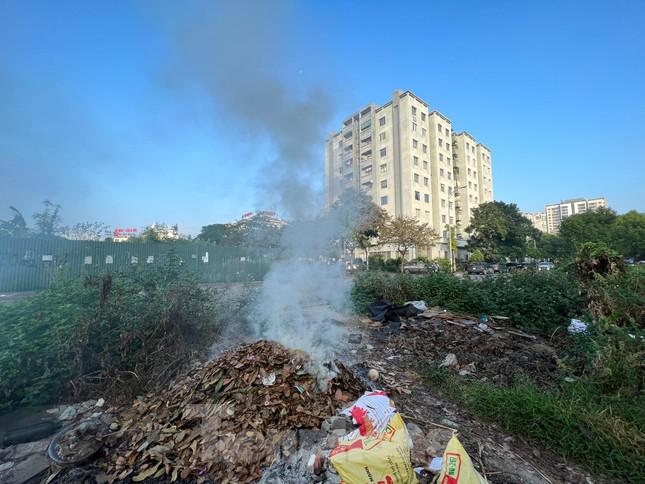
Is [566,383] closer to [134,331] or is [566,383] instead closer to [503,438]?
[503,438]

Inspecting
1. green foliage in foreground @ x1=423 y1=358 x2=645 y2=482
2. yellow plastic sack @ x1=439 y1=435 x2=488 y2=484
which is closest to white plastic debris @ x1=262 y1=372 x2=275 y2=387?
yellow plastic sack @ x1=439 y1=435 x2=488 y2=484

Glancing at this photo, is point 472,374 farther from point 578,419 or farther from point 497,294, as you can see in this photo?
point 497,294

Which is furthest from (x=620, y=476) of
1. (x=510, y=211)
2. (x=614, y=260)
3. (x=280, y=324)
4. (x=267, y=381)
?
(x=510, y=211)

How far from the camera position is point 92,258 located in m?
12.1

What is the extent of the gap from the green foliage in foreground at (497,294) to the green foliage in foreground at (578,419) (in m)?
3.06

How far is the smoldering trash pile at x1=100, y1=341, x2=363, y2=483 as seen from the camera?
7.47 ft

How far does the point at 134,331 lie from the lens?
12.5 ft

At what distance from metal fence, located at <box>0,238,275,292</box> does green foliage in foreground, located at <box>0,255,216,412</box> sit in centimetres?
398

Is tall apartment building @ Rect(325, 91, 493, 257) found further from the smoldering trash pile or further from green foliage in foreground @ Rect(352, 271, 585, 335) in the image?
the smoldering trash pile

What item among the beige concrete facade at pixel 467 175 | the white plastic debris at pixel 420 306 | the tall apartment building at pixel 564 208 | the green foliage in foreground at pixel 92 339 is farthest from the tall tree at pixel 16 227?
the tall apartment building at pixel 564 208

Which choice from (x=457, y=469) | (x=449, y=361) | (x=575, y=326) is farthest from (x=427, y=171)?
(x=457, y=469)

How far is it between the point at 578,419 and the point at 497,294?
171 inches

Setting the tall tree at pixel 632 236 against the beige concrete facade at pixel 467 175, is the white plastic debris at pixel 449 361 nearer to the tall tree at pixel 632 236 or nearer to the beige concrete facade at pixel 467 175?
the tall tree at pixel 632 236

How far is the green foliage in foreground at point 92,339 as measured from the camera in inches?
131
